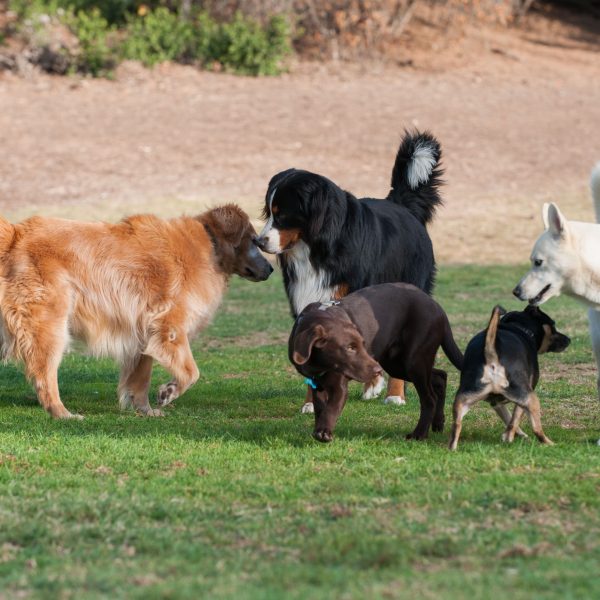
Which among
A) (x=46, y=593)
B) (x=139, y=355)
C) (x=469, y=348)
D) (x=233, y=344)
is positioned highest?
(x=469, y=348)

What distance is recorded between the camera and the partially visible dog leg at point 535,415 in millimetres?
6137

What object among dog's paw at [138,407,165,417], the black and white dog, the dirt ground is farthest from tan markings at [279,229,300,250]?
the dirt ground

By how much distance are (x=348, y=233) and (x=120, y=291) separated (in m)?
1.67

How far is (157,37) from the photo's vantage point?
24.8 meters

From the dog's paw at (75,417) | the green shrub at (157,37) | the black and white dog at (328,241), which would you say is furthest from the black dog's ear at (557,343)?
the green shrub at (157,37)

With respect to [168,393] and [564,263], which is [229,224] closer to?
[168,393]

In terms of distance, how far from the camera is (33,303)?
23.9 ft

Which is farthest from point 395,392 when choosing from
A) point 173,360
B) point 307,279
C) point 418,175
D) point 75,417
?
point 75,417

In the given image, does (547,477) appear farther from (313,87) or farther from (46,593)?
(313,87)

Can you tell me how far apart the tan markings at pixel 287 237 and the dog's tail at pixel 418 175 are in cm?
165

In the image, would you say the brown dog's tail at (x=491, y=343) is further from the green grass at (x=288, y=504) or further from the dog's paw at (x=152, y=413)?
the dog's paw at (x=152, y=413)

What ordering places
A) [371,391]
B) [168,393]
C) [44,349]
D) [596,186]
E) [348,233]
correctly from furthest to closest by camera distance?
[371,391]
[348,233]
[168,393]
[44,349]
[596,186]

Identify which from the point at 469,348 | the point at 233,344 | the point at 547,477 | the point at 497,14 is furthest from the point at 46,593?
the point at 497,14

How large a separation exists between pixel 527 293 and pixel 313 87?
19108 millimetres
